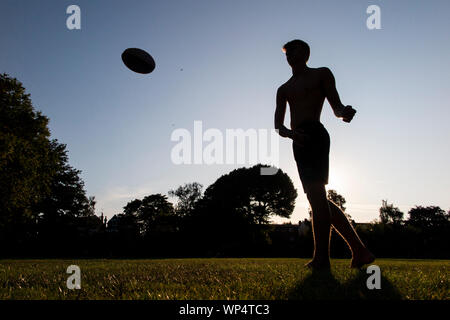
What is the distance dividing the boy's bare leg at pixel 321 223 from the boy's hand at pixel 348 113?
91 cm

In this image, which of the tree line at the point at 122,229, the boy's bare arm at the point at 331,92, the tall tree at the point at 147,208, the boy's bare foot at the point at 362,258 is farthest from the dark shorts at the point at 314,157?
the tall tree at the point at 147,208

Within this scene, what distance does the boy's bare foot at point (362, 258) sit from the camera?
3.87m

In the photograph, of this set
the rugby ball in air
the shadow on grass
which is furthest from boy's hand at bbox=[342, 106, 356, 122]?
the rugby ball in air

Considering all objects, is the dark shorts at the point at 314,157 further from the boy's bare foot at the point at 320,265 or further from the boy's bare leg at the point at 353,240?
the boy's bare foot at the point at 320,265

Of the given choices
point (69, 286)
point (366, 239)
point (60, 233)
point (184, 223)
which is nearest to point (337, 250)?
point (366, 239)

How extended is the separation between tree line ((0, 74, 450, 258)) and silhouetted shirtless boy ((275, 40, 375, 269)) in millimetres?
21404

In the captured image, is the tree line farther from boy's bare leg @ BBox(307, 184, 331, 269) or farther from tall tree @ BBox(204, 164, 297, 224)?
boy's bare leg @ BBox(307, 184, 331, 269)

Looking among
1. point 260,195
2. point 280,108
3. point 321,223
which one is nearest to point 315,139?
point 280,108

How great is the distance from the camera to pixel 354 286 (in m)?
2.48

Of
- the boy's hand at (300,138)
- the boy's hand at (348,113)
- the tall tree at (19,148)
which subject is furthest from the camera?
the tall tree at (19,148)

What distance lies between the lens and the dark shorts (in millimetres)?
3812

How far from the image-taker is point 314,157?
3.84 metres
